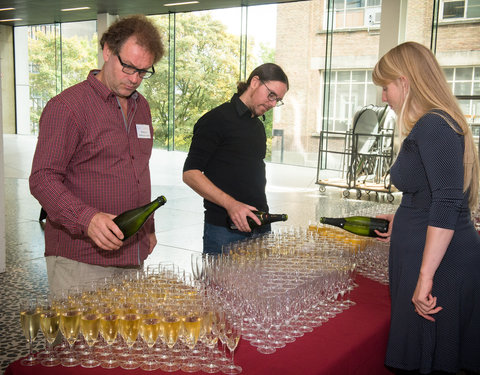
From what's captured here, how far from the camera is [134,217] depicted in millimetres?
2145

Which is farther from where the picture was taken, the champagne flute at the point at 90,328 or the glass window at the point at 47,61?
the glass window at the point at 47,61

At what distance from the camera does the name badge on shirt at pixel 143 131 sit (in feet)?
7.79

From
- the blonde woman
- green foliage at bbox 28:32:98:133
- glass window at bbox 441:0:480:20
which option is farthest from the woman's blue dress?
green foliage at bbox 28:32:98:133

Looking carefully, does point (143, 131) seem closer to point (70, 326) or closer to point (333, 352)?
point (70, 326)

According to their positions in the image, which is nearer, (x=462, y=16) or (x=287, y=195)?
(x=462, y=16)

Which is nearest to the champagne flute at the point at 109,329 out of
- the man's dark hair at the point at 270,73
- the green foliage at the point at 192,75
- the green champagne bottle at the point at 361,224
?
the green champagne bottle at the point at 361,224

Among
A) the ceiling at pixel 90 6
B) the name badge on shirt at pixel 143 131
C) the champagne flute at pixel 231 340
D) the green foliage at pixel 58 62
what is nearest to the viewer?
the champagne flute at pixel 231 340

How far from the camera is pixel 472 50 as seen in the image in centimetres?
928

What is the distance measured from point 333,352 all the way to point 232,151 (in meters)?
1.48

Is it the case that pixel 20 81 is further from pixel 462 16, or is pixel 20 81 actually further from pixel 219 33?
pixel 462 16

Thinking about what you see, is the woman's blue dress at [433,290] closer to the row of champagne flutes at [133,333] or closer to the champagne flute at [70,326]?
the row of champagne flutes at [133,333]

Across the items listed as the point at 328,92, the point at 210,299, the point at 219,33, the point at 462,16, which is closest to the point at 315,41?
the point at 328,92

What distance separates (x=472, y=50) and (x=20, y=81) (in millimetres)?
15870

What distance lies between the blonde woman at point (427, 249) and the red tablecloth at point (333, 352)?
0.27 ft
